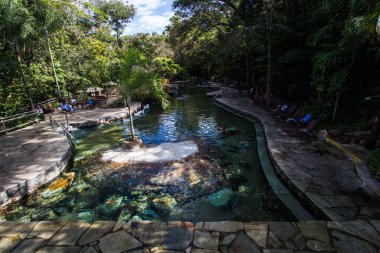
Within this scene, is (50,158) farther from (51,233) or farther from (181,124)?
(181,124)

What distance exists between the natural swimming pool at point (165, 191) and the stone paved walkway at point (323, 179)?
637 mm

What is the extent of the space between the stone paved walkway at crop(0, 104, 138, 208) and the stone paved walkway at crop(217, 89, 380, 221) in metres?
6.70

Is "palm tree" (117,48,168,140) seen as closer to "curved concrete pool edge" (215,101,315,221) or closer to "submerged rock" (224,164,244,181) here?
"submerged rock" (224,164,244,181)

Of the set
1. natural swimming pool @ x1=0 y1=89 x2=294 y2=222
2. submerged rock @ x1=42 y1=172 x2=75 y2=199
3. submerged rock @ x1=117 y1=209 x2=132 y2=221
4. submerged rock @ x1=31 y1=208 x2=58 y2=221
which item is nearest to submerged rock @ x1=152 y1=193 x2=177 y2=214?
natural swimming pool @ x1=0 y1=89 x2=294 y2=222

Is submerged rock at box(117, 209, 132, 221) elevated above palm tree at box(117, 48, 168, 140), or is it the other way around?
palm tree at box(117, 48, 168, 140)

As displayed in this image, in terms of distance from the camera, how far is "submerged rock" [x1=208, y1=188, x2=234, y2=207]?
16.0 feet

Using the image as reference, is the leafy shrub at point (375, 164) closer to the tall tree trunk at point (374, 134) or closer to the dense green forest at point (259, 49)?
the tall tree trunk at point (374, 134)

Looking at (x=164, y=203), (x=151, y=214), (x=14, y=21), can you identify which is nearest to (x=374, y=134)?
(x=164, y=203)

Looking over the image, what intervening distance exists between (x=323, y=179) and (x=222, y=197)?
8.04 feet

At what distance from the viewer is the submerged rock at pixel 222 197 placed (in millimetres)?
4891

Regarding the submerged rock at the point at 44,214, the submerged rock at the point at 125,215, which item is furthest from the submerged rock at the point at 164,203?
the submerged rock at the point at 44,214

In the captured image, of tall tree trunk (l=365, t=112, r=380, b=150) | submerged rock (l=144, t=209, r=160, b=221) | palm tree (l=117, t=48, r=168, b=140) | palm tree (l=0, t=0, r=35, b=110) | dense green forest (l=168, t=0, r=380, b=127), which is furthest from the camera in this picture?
palm tree (l=0, t=0, r=35, b=110)

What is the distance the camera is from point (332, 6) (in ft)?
22.8

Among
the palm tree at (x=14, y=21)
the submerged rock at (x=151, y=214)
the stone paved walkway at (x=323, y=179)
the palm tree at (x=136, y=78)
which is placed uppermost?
the palm tree at (x=14, y=21)
